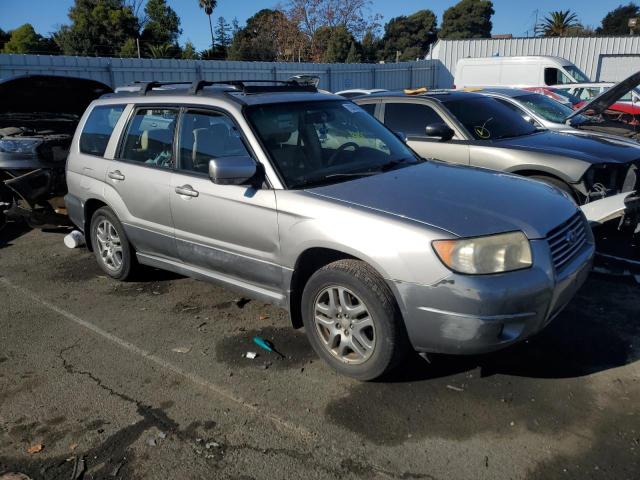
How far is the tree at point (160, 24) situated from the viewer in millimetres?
43941

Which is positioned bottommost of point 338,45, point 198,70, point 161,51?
point 198,70

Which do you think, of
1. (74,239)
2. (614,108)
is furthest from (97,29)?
(74,239)

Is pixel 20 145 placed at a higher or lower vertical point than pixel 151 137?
lower

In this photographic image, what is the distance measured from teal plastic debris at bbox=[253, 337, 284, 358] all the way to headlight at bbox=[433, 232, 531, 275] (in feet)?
4.97

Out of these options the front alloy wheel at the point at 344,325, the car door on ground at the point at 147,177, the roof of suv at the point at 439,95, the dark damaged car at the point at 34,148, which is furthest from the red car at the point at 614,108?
the front alloy wheel at the point at 344,325

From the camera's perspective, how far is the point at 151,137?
4504 millimetres

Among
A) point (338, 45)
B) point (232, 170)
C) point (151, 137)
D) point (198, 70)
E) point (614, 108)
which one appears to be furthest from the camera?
point (338, 45)

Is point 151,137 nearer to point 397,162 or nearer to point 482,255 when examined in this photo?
point 397,162

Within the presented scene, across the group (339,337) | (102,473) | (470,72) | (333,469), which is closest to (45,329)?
(102,473)

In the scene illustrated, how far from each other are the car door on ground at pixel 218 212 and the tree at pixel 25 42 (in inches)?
1587

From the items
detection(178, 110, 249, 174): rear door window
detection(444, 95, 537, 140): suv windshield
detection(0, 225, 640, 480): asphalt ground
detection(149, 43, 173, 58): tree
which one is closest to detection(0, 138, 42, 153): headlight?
detection(0, 225, 640, 480): asphalt ground

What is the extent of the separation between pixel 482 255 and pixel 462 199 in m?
0.55

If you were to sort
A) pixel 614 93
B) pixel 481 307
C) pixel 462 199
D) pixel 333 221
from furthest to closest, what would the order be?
pixel 614 93
pixel 462 199
pixel 333 221
pixel 481 307

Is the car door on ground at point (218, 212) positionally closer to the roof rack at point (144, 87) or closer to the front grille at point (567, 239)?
the roof rack at point (144, 87)
